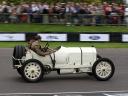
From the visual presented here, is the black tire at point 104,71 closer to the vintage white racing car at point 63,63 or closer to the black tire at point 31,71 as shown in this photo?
the vintage white racing car at point 63,63

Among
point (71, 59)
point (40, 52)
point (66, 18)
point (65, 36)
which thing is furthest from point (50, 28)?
point (40, 52)

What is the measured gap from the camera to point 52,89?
10594 mm

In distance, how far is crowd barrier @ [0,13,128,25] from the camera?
88.8ft

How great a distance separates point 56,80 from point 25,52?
1.16m

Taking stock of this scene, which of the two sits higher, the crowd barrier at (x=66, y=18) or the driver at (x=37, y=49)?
the driver at (x=37, y=49)

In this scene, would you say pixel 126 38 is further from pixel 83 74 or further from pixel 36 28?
pixel 83 74

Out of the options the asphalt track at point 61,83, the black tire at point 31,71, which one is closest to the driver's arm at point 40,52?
the black tire at point 31,71

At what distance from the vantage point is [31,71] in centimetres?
1119

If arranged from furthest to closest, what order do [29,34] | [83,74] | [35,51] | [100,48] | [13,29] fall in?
[13,29]
[29,34]
[100,48]
[83,74]
[35,51]

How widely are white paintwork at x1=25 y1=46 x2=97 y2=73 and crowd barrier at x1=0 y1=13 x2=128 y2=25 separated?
50.3 ft

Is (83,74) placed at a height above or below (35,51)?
below

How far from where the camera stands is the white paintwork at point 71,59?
11477 millimetres

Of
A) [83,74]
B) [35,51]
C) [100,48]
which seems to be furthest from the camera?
[100,48]

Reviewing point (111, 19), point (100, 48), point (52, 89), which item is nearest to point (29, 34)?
point (100, 48)
